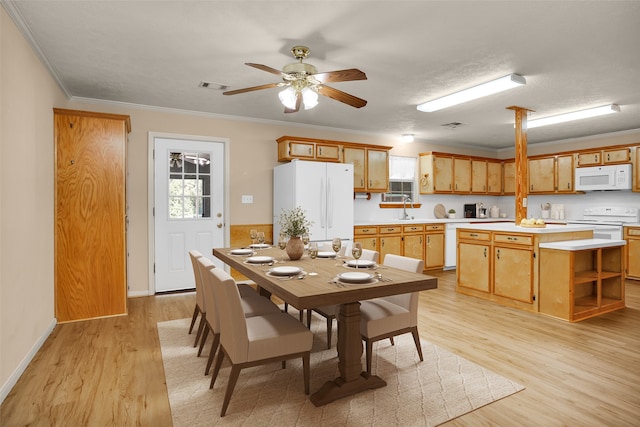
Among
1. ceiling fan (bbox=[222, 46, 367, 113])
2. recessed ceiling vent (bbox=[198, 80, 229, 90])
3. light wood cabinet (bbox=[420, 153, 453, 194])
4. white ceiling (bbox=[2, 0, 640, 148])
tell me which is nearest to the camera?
white ceiling (bbox=[2, 0, 640, 148])

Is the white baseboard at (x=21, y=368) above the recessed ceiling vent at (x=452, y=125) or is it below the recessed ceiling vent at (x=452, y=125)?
below

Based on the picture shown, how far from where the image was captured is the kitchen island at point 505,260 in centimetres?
400

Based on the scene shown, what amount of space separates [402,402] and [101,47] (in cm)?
344

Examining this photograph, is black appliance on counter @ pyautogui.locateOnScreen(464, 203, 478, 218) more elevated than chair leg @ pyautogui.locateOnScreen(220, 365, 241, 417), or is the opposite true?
black appliance on counter @ pyautogui.locateOnScreen(464, 203, 478, 218)

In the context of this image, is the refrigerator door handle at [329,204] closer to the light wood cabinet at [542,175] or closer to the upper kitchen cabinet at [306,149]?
the upper kitchen cabinet at [306,149]

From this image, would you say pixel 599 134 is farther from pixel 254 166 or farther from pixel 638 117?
pixel 254 166

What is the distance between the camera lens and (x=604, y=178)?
6.07m

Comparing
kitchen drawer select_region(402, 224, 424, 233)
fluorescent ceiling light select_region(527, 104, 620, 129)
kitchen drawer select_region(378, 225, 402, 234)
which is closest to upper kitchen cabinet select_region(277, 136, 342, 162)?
kitchen drawer select_region(378, 225, 402, 234)

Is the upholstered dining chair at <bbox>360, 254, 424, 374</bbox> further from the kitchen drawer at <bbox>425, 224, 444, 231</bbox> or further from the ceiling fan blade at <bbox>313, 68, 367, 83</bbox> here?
the kitchen drawer at <bbox>425, 224, 444, 231</bbox>

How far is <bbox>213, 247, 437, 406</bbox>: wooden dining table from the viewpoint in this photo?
1.93m

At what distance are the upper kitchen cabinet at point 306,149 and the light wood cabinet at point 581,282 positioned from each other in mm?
3034

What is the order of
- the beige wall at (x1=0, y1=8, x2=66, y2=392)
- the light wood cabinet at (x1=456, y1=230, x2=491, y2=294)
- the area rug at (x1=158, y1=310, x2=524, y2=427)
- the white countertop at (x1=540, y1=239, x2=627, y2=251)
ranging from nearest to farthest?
the area rug at (x1=158, y1=310, x2=524, y2=427) → the beige wall at (x1=0, y1=8, x2=66, y2=392) → the white countertop at (x1=540, y1=239, x2=627, y2=251) → the light wood cabinet at (x1=456, y1=230, x2=491, y2=294)

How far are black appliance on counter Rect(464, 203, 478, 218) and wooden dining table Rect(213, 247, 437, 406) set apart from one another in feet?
18.6

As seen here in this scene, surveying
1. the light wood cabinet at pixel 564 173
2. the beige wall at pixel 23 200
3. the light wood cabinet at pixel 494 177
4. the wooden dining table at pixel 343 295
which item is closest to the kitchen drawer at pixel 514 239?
the wooden dining table at pixel 343 295
